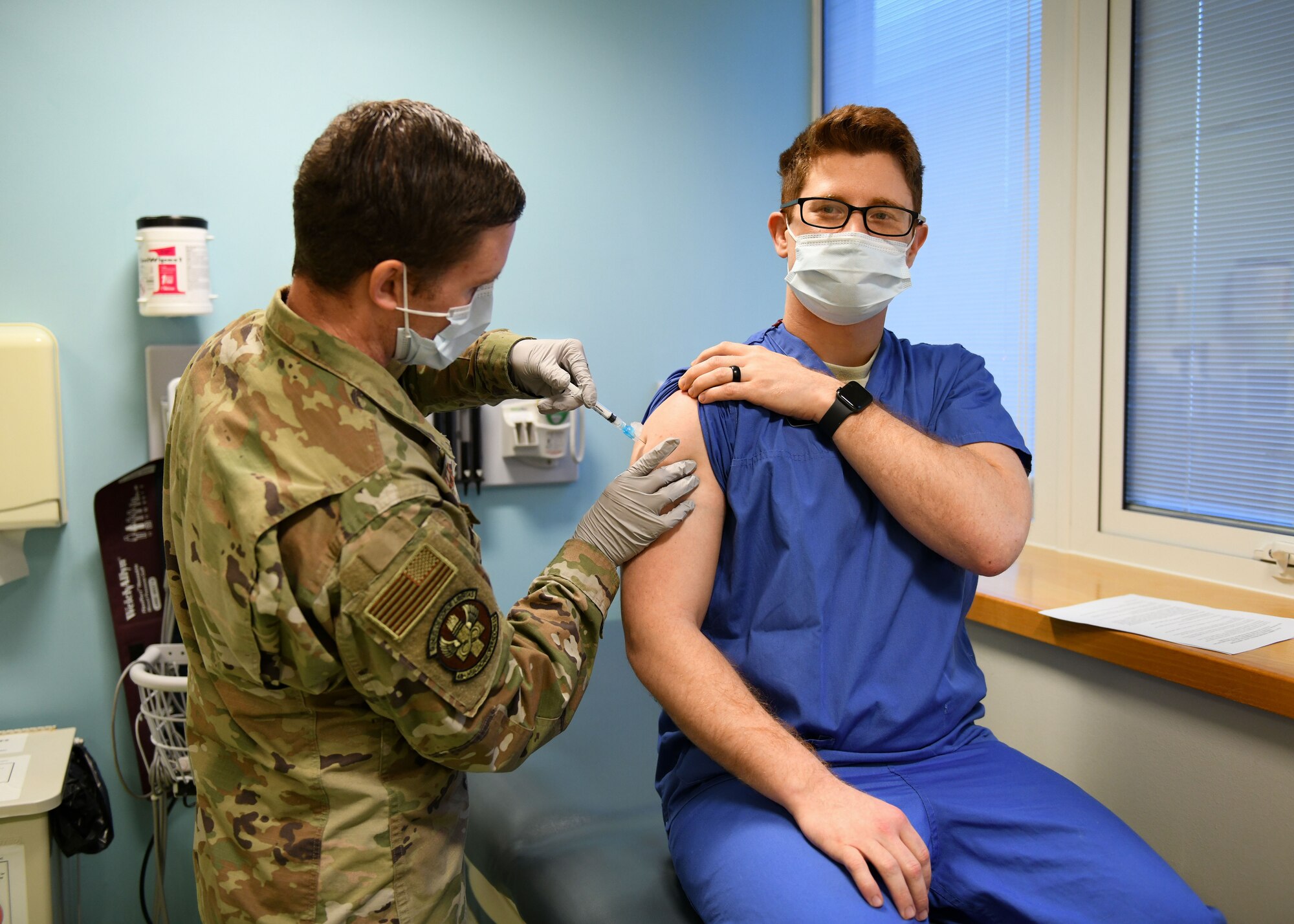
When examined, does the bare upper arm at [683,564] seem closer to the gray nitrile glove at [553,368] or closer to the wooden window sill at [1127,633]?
the gray nitrile glove at [553,368]

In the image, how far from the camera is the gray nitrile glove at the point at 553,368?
1.50 m

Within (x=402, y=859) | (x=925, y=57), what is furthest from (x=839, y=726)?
(x=925, y=57)

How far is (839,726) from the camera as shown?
4.22 feet

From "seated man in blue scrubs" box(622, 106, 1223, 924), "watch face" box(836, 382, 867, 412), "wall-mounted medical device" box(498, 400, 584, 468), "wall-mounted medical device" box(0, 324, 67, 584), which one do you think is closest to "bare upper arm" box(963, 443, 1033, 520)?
"seated man in blue scrubs" box(622, 106, 1223, 924)

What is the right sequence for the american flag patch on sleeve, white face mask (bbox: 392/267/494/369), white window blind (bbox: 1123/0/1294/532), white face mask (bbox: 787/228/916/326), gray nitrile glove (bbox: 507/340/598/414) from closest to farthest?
the american flag patch on sleeve → white face mask (bbox: 392/267/494/369) → white face mask (bbox: 787/228/916/326) → gray nitrile glove (bbox: 507/340/598/414) → white window blind (bbox: 1123/0/1294/532)

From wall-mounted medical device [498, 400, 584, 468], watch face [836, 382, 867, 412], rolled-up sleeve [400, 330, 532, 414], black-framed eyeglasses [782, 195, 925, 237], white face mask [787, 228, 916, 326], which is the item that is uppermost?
black-framed eyeglasses [782, 195, 925, 237]

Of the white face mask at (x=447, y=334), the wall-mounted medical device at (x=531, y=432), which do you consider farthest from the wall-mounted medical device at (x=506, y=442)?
the white face mask at (x=447, y=334)

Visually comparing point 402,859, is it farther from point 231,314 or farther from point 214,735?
point 231,314

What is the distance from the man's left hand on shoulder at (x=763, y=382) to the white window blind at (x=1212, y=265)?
1.04 metres

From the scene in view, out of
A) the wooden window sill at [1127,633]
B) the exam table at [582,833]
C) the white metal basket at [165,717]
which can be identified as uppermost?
the wooden window sill at [1127,633]

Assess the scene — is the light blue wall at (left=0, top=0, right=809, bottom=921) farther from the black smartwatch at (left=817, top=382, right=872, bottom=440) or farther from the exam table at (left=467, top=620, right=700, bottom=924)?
the black smartwatch at (left=817, top=382, right=872, bottom=440)

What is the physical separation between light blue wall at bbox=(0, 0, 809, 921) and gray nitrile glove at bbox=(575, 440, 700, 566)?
114cm

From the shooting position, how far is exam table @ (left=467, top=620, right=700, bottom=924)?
1356 mm

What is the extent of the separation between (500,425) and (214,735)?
1325 mm
